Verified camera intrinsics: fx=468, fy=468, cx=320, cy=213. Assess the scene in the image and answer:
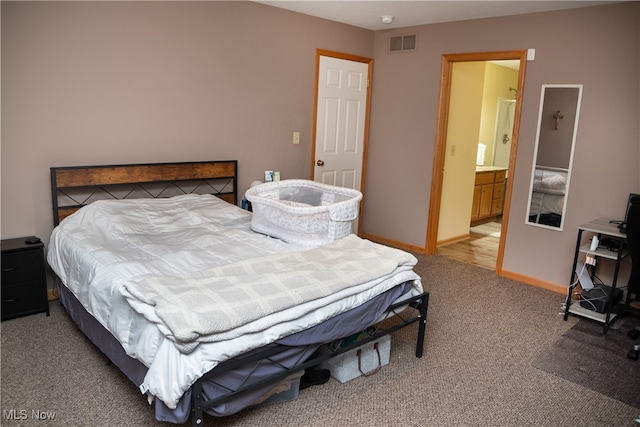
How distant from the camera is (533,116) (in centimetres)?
436

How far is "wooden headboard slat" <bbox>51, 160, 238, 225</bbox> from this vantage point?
3.46 meters

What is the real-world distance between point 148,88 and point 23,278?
5.60ft

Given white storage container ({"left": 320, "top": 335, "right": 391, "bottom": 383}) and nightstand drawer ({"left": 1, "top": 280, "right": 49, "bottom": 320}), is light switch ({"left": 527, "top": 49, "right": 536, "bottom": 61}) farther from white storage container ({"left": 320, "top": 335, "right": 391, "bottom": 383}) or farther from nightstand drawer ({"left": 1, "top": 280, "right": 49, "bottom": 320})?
nightstand drawer ({"left": 1, "top": 280, "right": 49, "bottom": 320})

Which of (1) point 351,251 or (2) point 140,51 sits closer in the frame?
(1) point 351,251

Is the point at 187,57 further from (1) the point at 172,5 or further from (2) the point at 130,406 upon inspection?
(2) the point at 130,406

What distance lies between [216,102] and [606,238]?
3540mm

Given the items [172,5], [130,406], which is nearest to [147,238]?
[130,406]

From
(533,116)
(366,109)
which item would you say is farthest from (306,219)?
(366,109)

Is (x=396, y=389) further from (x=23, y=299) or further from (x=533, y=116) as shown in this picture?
(x=533, y=116)

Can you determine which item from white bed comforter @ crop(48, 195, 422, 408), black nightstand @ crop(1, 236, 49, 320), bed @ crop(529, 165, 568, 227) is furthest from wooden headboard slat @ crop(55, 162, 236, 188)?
bed @ crop(529, 165, 568, 227)

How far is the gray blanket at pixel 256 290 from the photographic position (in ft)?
6.25

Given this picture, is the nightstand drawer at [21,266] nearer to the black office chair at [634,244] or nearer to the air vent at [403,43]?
the black office chair at [634,244]

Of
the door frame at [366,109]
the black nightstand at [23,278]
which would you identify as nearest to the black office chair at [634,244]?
the door frame at [366,109]

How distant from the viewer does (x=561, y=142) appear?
4195mm
